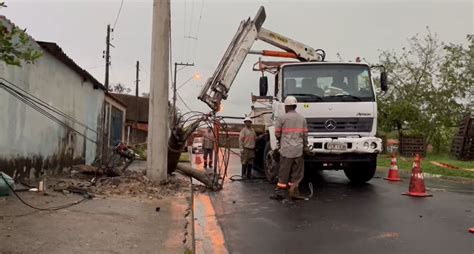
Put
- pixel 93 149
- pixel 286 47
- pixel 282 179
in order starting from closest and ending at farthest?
pixel 282 179 < pixel 286 47 < pixel 93 149

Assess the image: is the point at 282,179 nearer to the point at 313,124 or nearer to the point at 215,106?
the point at 313,124

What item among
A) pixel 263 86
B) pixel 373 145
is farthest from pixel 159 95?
pixel 373 145

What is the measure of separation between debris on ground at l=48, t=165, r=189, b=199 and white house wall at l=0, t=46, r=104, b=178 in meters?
0.65

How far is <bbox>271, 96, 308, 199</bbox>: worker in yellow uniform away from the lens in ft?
29.7

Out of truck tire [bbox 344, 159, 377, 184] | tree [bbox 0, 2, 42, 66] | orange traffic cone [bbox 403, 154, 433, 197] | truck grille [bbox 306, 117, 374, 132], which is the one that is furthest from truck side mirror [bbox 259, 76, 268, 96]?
tree [bbox 0, 2, 42, 66]

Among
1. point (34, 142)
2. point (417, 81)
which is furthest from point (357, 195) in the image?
point (417, 81)

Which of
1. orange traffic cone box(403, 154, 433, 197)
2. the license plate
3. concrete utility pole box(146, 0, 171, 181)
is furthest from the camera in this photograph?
the license plate

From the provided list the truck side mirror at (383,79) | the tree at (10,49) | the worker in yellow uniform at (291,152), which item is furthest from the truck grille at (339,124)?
the tree at (10,49)

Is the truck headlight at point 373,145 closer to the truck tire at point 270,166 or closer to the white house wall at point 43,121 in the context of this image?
the truck tire at point 270,166

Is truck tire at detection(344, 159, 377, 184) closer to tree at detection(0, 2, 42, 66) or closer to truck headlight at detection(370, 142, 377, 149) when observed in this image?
truck headlight at detection(370, 142, 377, 149)

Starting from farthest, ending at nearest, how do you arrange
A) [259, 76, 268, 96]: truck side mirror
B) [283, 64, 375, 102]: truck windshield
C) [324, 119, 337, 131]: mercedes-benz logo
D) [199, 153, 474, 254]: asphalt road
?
[259, 76, 268, 96]: truck side mirror
[283, 64, 375, 102]: truck windshield
[324, 119, 337, 131]: mercedes-benz logo
[199, 153, 474, 254]: asphalt road

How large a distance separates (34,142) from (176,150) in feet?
10.4

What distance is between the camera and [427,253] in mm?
5238

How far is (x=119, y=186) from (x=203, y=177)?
247 centimetres
